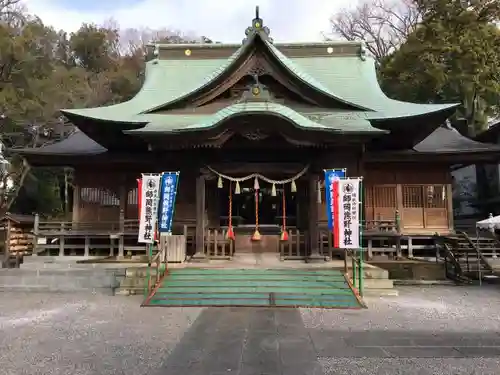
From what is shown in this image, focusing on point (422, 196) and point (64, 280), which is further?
point (422, 196)

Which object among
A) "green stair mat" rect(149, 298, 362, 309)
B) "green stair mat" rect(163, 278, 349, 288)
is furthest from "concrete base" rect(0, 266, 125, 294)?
"green stair mat" rect(149, 298, 362, 309)

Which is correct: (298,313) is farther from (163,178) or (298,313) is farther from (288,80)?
(288,80)

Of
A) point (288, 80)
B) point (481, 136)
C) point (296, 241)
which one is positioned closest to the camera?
point (296, 241)

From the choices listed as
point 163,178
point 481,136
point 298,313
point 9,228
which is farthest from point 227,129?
point 481,136

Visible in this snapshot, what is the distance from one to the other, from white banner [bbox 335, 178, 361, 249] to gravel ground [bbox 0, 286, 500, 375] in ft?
4.79

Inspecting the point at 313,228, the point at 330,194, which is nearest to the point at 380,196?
the point at 313,228

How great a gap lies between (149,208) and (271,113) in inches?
169

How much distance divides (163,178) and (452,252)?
9.45m

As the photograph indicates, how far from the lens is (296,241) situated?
12.9 meters

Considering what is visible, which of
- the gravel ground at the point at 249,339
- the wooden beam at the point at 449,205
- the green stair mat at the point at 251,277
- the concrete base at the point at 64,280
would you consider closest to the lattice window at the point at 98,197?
the concrete base at the point at 64,280

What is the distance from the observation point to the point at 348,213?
32.1ft

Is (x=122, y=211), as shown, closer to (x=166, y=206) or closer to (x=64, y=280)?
(x=64, y=280)

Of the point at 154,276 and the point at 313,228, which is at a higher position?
the point at 313,228

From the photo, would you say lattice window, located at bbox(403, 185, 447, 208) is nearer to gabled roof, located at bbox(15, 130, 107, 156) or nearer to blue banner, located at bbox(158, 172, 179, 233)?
blue banner, located at bbox(158, 172, 179, 233)
